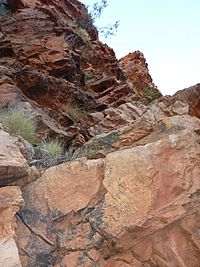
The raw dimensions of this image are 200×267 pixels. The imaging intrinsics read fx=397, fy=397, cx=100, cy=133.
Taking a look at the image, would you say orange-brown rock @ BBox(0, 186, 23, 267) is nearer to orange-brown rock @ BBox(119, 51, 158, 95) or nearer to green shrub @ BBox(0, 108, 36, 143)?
green shrub @ BBox(0, 108, 36, 143)

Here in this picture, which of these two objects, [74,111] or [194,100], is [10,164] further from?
[74,111]

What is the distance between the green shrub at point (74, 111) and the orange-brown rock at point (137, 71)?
624 cm

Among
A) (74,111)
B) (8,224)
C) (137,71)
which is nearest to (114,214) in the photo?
(8,224)

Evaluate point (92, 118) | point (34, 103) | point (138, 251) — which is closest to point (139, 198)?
point (138, 251)

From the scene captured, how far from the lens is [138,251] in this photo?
146 inches

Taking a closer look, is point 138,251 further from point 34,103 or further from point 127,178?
point 34,103

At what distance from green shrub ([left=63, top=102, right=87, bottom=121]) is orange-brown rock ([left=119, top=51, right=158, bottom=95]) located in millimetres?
6244

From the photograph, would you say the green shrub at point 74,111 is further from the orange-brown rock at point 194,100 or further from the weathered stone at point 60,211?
the weathered stone at point 60,211

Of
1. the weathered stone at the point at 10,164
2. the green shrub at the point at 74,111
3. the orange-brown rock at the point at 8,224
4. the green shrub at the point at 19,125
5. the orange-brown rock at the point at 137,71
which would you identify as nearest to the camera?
the orange-brown rock at the point at 8,224

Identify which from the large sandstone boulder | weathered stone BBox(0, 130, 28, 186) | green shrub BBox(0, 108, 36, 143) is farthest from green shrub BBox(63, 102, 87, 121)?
weathered stone BBox(0, 130, 28, 186)

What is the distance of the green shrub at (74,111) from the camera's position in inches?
399

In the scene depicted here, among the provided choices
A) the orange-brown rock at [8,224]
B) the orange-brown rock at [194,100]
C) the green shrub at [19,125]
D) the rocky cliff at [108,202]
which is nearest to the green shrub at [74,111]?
the green shrub at [19,125]

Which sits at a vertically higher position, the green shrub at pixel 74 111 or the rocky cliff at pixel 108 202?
the green shrub at pixel 74 111

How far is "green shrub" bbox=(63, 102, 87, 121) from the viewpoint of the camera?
10.1m
